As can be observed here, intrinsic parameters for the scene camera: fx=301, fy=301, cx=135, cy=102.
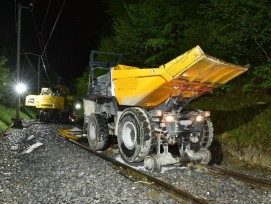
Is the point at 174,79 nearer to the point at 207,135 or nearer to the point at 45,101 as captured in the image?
the point at 207,135

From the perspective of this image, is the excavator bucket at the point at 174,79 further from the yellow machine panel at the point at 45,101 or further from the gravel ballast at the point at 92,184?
the yellow machine panel at the point at 45,101

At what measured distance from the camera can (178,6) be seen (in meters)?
13.8

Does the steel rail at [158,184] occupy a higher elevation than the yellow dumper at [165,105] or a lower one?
lower

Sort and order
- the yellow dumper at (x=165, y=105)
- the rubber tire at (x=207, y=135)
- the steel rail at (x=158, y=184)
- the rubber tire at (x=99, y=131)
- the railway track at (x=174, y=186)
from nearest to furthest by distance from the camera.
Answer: the steel rail at (x=158, y=184) < the railway track at (x=174, y=186) < the yellow dumper at (x=165, y=105) < the rubber tire at (x=207, y=135) < the rubber tire at (x=99, y=131)

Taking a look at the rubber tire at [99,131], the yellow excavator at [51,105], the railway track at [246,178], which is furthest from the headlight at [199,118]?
the yellow excavator at [51,105]

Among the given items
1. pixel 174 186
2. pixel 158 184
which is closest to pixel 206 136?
pixel 158 184

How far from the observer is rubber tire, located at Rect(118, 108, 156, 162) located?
23.9 ft

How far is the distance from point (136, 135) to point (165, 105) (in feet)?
3.87

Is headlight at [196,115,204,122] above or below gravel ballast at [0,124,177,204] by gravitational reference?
above

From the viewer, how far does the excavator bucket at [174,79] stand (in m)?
6.34

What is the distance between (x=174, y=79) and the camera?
6738 mm

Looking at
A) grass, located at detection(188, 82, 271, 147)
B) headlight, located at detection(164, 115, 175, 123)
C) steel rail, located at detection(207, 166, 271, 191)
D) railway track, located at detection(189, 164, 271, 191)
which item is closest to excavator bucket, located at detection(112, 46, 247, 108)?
headlight, located at detection(164, 115, 175, 123)

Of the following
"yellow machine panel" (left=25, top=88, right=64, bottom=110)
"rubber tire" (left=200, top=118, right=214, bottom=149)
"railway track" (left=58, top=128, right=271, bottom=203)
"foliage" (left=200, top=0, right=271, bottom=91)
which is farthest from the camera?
"yellow machine panel" (left=25, top=88, right=64, bottom=110)

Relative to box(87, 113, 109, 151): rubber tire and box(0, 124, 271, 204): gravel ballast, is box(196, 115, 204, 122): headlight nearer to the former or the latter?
box(0, 124, 271, 204): gravel ballast
